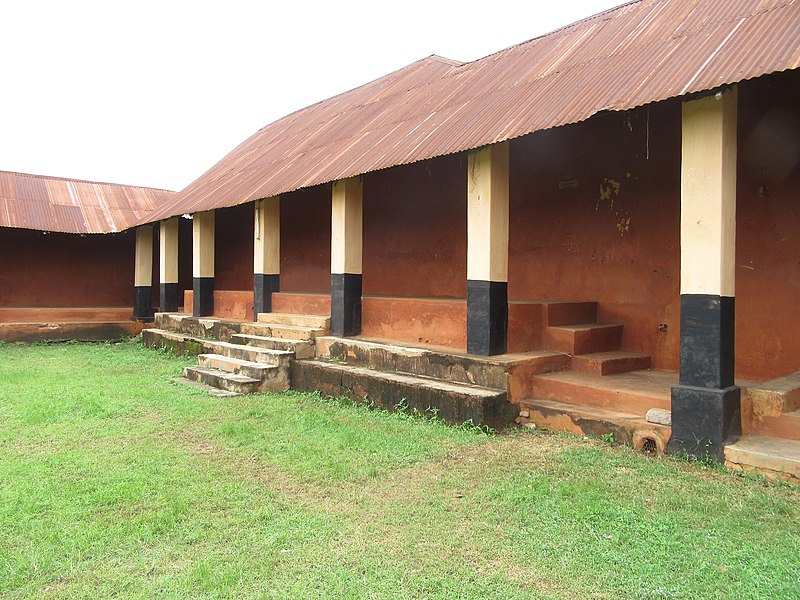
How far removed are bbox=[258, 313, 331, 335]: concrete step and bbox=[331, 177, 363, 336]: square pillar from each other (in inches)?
6.4

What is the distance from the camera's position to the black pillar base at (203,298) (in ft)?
37.6

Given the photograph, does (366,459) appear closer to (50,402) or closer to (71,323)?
(50,402)

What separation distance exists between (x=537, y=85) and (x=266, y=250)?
5.12m

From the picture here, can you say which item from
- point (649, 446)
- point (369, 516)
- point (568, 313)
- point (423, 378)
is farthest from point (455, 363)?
point (369, 516)

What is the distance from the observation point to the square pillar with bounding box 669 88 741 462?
14.2 ft

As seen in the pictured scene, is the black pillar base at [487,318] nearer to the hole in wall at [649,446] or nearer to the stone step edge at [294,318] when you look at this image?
the hole in wall at [649,446]

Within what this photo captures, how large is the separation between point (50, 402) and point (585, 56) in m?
6.70

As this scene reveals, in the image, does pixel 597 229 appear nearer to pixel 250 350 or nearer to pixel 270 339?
pixel 270 339

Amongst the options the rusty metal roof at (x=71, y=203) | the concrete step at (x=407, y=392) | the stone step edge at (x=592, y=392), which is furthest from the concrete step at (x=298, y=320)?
the rusty metal roof at (x=71, y=203)

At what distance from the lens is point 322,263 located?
11.3 m

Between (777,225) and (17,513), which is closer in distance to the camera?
(17,513)

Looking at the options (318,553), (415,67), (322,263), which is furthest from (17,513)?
(415,67)

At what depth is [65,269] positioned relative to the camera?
14.8 m

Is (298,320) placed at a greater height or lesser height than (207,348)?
greater
